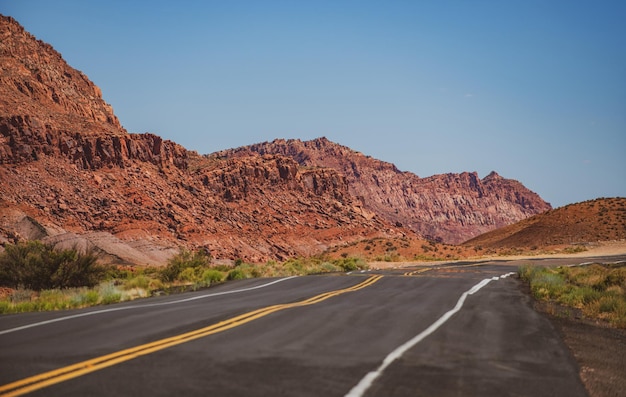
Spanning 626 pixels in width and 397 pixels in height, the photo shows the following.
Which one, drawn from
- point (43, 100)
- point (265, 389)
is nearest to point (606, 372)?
point (265, 389)

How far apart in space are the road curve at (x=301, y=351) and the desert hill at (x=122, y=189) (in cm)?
5056

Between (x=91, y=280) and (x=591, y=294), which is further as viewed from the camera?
(x=91, y=280)

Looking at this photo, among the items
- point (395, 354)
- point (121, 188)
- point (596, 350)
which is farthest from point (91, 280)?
point (121, 188)

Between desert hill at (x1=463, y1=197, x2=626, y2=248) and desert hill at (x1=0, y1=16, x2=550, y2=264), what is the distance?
947 inches

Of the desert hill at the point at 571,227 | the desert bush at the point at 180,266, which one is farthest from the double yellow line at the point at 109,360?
the desert hill at the point at 571,227

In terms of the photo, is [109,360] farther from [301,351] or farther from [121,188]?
[121,188]

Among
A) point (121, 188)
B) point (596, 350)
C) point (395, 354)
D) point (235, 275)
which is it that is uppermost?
point (121, 188)

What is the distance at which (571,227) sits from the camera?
89.0 m

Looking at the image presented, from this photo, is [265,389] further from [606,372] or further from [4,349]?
[606,372]

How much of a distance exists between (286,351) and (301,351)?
215 millimetres

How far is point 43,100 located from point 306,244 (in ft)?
156

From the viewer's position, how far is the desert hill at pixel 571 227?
273 ft

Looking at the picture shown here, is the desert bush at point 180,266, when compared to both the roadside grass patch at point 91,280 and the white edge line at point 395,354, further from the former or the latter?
the white edge line at point 395,354

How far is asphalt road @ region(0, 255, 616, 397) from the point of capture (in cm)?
586
